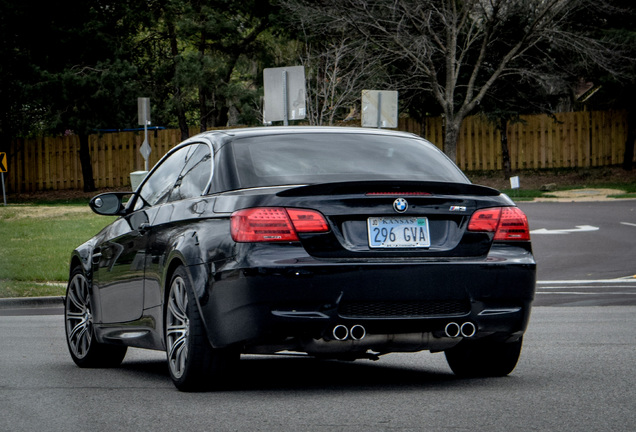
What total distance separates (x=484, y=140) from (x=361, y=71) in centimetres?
958

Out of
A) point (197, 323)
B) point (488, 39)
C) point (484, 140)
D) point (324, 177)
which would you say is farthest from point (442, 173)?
point (484, 140)

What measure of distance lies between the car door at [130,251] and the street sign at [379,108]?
1335cm

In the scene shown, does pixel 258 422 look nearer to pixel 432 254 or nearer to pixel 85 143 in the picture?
pixel 432 254

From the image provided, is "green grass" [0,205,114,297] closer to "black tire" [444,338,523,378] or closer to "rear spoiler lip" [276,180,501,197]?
"black tire" [444,338,523,378]

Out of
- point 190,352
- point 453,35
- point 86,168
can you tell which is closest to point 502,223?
point 190,352

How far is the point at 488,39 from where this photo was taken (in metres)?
39.0

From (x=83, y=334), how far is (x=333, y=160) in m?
2.70

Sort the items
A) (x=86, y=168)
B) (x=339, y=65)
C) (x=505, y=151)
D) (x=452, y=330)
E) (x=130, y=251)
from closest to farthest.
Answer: (x=452, y=330), (x=130, y=251), (x=339, y=65), (x=505, y=151), (x=86, y=168)

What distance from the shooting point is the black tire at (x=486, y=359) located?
286 inches

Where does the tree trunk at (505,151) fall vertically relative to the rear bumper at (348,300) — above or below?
above

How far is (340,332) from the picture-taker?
623 cm

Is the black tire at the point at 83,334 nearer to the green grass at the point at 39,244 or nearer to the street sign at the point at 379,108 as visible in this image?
the green grass at the point at 39,244

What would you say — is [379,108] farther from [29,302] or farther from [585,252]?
[29,302]

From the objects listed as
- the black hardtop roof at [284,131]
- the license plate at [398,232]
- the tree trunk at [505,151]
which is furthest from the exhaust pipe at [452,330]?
the tree trunk at [505,151]
